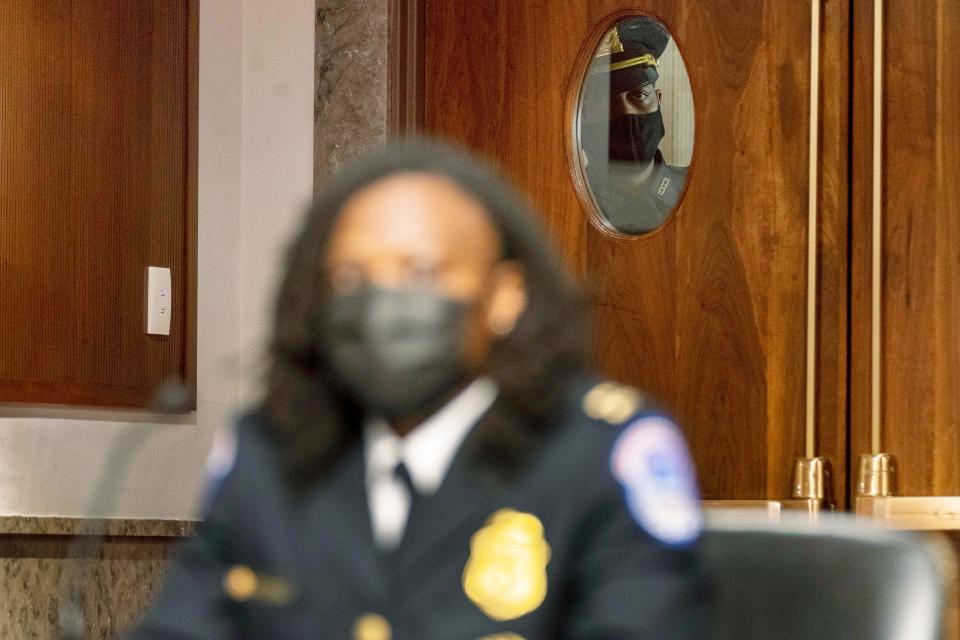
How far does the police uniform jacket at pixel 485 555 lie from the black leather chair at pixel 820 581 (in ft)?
0.32

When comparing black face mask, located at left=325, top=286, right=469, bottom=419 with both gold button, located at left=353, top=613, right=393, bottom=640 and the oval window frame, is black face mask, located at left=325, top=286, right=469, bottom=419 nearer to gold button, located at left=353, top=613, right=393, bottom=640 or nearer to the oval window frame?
gold button, located at left=353, top=613, right=393, bottom=640

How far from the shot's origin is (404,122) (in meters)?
3.25

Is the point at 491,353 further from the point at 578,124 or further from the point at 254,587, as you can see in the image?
the point at 578,124

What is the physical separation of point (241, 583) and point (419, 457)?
0.16 meters

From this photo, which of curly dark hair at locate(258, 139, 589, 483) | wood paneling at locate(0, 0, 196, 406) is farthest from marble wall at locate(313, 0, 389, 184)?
curly dark hair at locate(258, 139, 589, 483)

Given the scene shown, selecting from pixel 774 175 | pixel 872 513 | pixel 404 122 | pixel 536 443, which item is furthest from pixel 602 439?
pixel 404 122

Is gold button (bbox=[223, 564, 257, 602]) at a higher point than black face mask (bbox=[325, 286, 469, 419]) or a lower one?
lower

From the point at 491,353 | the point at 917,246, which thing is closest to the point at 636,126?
the point at 917,246

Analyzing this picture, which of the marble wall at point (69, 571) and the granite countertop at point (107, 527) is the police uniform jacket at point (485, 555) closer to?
the granite countertop at point (107, 527)

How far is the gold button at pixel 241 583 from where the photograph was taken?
42.3 inches

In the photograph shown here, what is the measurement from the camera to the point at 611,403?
1051 millimetres

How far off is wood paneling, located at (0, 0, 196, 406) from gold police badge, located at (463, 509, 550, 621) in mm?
2281

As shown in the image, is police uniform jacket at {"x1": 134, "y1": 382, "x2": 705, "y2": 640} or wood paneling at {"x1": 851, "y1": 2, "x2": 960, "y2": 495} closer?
police uniform jacket at {"x1": 134, "y1": 382, "x2": 705, "y2": 640}

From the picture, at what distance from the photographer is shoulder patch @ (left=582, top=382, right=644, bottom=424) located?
3.40 ft
